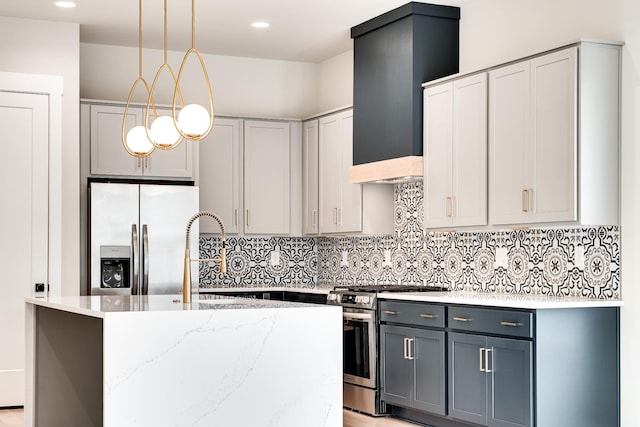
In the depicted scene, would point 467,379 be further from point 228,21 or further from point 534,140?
point 228,21

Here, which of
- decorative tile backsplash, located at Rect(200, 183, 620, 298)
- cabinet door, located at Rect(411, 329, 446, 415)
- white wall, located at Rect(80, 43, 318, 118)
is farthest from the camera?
white wall, located at Rect(80, 43, 318, 118)

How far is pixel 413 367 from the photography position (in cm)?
593

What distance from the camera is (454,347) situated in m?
5.52

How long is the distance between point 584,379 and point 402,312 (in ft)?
4.63

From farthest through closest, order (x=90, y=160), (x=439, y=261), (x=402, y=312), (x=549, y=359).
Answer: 1. (x=90, y=160)
2. (x=439, y=261)
3. (x=402, y=312)
4. (x=549, y=359)

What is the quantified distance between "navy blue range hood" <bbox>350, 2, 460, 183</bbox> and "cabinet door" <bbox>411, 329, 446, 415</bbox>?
1198 mm

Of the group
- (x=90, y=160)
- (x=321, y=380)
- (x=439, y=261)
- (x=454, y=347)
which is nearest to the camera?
(x=321, y=380)

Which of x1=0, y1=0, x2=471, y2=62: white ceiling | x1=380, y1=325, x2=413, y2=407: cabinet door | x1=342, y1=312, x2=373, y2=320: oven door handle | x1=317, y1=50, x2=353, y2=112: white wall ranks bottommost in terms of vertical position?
x1=380, y1=325, x2=413, y2=407: cabinet door

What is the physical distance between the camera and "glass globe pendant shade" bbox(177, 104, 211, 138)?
4.55 m

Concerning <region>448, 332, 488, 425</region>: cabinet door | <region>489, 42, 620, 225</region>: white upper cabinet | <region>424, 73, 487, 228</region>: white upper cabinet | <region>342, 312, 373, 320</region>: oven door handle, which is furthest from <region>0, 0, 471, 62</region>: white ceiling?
<region>448, 332, 488, 425</region>: cabinet door

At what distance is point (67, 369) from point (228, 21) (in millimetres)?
3036

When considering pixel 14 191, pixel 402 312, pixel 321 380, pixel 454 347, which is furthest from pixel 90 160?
pixel 321 380

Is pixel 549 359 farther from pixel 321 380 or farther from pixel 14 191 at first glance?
pixel 14 191

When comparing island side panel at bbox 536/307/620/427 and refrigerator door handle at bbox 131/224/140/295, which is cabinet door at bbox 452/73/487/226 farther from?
refrigerator door handle at bbox 131/224/140/295
